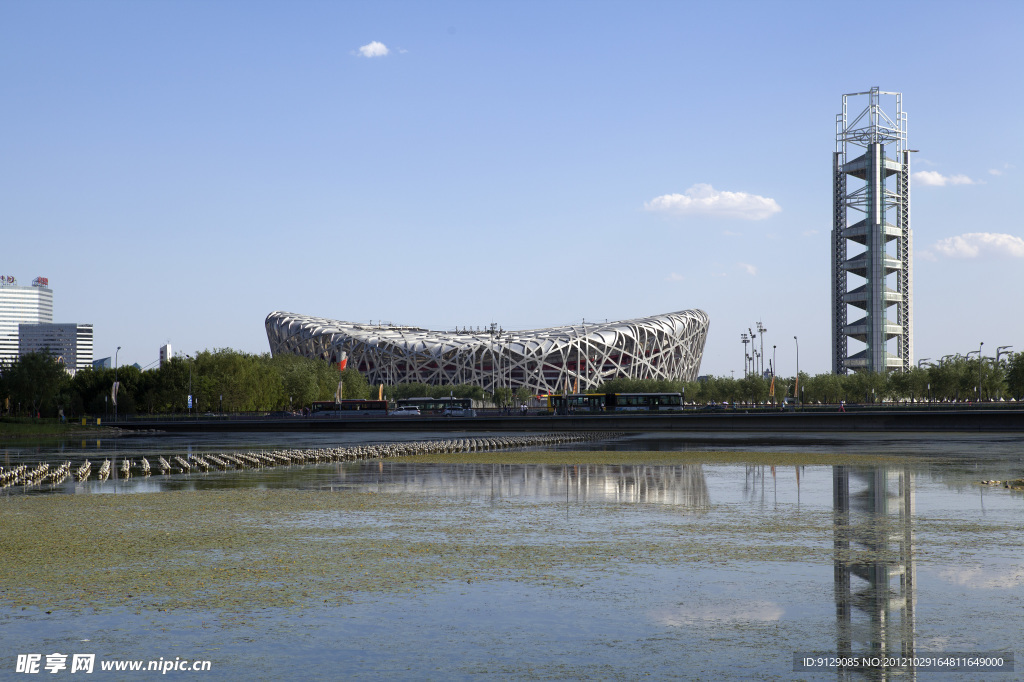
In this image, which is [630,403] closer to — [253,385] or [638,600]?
Answer: [253,385]

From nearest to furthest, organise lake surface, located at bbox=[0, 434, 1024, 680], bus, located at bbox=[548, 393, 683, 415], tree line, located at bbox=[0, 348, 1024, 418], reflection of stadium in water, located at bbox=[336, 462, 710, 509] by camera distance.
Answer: lake surface, located at bbox=[0, 434, 1024, 680]
reflection of stadium in water, located at bbox=[336, 462, 710, 509]
bus, located at bbox=[548, 393, 683, 415]
tree line, located at bbox=[0, 348, 1024, 418]

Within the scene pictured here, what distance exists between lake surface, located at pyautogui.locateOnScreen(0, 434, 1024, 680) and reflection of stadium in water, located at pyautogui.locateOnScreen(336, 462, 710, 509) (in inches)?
20.1

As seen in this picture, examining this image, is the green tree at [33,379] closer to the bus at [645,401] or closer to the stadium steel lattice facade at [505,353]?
the bus at [645,401]

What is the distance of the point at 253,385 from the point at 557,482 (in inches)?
3387

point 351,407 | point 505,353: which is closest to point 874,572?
point 351,407

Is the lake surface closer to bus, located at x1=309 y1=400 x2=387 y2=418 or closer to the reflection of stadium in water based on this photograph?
the reflection of stadium in water

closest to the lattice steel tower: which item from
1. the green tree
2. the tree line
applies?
the tree line

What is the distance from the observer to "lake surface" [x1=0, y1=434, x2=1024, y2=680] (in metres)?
8.55

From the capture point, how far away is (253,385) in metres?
107

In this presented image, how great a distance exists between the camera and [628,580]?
1193 centimetres

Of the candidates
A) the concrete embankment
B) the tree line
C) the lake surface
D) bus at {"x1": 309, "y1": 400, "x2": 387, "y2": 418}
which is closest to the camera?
the lake surface

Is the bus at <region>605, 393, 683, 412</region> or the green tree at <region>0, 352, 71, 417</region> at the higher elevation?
the green tree at <region>0, 352, 71, 417</region>

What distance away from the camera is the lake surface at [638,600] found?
8547mm

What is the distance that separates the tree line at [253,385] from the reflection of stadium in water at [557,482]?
Answer: 244 feet
